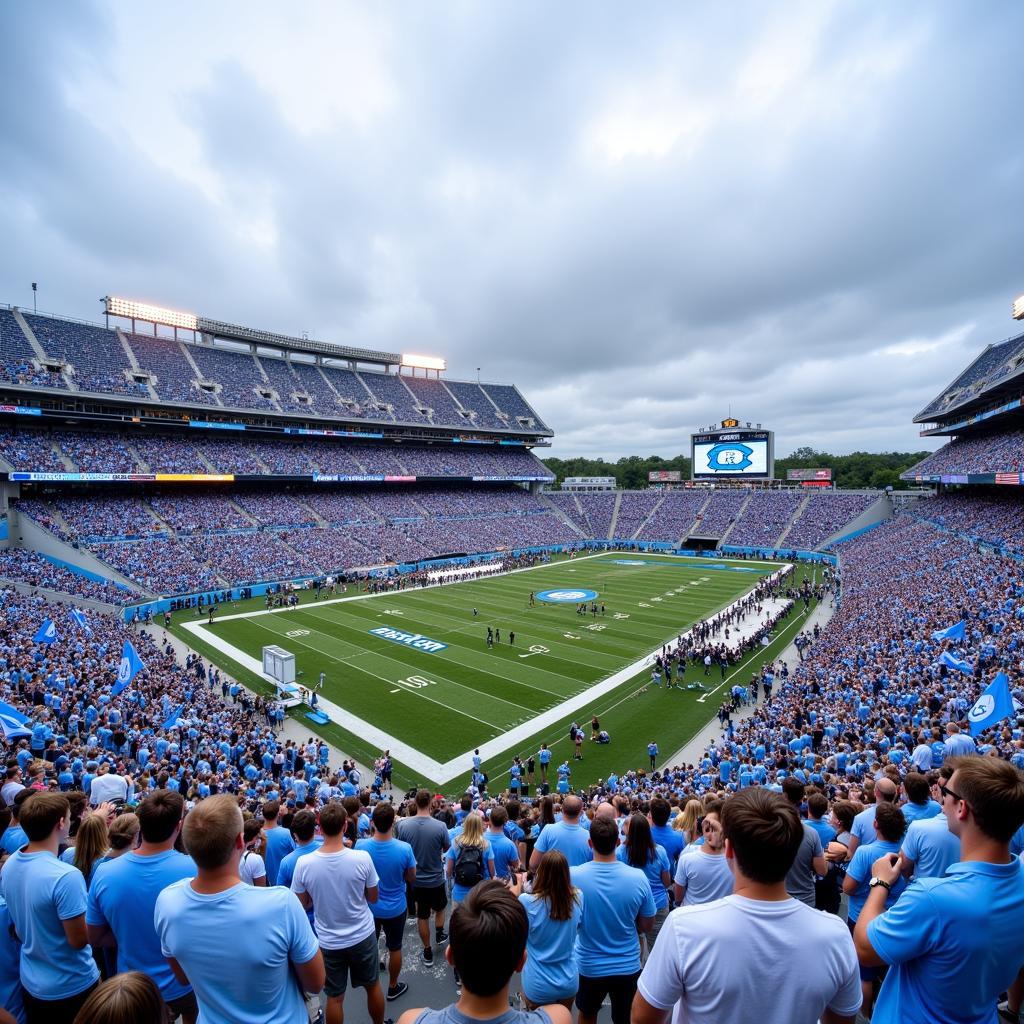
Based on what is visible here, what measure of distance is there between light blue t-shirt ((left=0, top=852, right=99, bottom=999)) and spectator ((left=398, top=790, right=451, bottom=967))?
285 cm

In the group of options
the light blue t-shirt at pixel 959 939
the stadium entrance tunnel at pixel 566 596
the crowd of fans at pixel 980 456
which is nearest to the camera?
the light blue t-shirt at pixel 959 939

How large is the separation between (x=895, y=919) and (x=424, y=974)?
189 inches

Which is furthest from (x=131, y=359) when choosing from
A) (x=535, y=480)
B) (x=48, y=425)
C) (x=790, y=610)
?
(x=790, y=610)

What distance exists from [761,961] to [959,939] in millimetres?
1029

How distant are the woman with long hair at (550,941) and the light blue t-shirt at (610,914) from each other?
23cm

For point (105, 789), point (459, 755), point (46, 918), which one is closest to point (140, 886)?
point (46, 918)

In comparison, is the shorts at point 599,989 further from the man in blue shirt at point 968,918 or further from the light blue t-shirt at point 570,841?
the man in blue shirt at point 968,918

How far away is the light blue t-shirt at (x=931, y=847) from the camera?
130 inches

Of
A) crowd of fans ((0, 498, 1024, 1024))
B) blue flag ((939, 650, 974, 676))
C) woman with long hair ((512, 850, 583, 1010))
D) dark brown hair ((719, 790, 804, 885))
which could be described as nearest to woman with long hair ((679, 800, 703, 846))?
crowd of fans ((0, 498, 1024, 1024))

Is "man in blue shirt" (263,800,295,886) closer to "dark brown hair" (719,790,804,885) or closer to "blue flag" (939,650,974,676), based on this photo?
"dark brown hair" (719,790,804,885)

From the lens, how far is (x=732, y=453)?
67.2 meters

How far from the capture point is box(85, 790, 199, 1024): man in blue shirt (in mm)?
3357

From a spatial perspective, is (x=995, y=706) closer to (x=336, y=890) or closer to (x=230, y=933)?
(x=336, y=890)

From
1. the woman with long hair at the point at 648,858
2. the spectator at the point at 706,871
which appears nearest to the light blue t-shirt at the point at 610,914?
the woman with long hair at the point at 648,858
